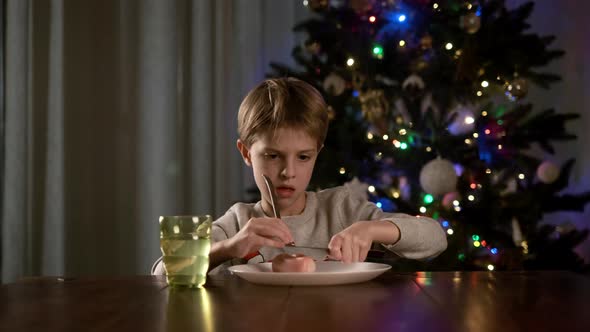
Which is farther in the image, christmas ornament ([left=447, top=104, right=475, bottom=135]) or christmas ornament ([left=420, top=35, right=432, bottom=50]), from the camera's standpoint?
christmas ornament ([left=420, top=35, right=432, bottom=50])

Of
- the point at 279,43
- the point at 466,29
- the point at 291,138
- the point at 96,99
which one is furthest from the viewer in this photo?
the point at 279,43

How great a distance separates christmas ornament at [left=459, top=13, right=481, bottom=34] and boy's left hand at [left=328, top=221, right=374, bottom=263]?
1641 mm

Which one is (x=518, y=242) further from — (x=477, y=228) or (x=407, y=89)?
(x=407, y=89)

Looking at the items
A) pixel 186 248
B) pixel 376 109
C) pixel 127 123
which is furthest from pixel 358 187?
pixel 186 248

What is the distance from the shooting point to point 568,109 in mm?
3654

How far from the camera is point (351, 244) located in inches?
48.9

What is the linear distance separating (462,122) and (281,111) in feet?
4.23

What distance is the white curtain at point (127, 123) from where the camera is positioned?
3.33 meters

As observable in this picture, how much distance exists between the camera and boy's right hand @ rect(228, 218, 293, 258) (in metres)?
1.20

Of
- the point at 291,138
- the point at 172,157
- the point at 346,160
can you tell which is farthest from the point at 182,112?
the point at 291,138

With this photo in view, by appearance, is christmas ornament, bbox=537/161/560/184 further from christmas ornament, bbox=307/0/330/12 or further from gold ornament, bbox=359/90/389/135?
christmas ornament, bbox=307/0/330/12

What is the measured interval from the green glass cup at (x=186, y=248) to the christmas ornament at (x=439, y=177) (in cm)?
169

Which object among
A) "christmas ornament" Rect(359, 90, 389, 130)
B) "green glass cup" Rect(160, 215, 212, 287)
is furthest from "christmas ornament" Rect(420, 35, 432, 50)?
"green glass cup" Rect(160, 215, 212, 287)

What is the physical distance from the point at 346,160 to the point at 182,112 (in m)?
1.05
